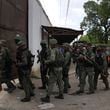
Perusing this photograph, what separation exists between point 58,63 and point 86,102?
1364mm

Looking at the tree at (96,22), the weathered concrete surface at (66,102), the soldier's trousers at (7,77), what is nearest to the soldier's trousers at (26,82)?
the weathered concrete surface at (66,102)

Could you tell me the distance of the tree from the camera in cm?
8225

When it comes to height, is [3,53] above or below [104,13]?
below

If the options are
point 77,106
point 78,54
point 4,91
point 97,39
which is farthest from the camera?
point 97,39

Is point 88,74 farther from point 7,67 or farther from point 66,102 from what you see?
point 7,67

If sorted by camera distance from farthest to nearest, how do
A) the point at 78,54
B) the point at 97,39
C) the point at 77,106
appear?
1. the point at 97,39
2. the point at 78,54
3. the point at 77,106

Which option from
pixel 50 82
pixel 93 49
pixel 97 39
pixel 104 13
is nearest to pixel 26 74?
pixel 50 82

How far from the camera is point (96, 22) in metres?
86.4

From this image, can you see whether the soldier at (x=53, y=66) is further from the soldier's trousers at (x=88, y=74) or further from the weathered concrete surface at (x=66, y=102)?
the soldier's trousers at (x=88, y=74)

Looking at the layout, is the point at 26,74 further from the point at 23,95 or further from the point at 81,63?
the point at 81,63

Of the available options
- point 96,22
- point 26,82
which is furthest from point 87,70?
point 96,22

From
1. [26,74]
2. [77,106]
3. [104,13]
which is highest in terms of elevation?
[104,13]

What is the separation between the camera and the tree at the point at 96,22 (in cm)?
8225

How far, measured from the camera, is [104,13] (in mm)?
77812
